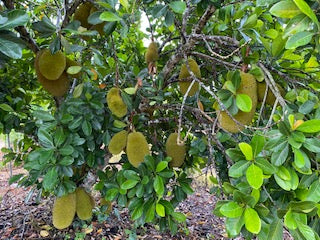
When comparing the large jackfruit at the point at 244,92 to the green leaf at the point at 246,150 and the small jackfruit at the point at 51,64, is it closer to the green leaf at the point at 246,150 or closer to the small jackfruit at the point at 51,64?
the green leaf at the point at 246,150

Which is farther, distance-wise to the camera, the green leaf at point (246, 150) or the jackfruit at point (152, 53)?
the jackfruit at point (152, 53)

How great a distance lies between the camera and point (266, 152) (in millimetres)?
708

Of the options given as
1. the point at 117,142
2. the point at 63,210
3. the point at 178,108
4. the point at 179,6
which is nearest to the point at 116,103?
the point at 117,142

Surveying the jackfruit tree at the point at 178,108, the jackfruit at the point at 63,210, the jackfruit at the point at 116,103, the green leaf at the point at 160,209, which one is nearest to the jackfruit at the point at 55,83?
the jackfruit tree at the point at 178,108

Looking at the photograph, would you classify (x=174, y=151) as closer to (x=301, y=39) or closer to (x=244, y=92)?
(x=244, y=92)

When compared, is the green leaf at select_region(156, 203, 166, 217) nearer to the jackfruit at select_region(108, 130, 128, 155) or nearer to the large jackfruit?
the jackfruit at select_region(108, 130, 128, 155)

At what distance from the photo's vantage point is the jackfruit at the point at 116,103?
1062 mm

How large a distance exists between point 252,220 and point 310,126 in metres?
0.24

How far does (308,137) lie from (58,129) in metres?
0.79

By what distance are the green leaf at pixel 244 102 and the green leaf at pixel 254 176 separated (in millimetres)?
145

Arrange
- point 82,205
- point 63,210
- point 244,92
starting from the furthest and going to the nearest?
point 82,205
point 63,210
point 244,92

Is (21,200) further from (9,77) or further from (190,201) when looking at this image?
(190,201)

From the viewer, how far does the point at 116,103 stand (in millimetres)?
1064

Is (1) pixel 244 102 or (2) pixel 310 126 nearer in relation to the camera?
(2) pixel 310 126
